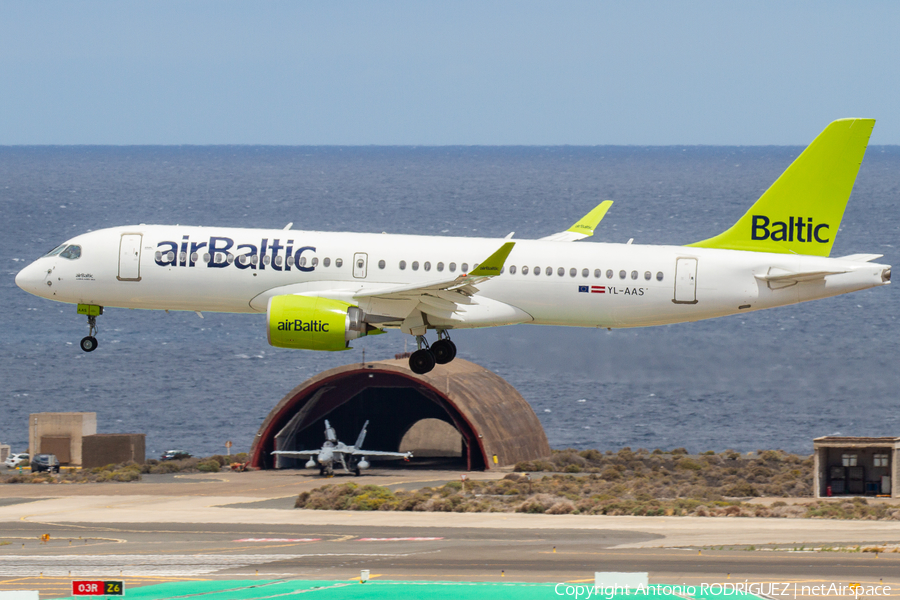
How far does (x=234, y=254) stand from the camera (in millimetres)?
48312

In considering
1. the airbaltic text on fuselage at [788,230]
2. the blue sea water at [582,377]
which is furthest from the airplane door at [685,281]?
the blue sea water at [582,377]

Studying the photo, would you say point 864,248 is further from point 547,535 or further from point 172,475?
point 547,535

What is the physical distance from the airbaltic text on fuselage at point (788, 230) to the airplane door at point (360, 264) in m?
15.0

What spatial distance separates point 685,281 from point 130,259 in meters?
21.0

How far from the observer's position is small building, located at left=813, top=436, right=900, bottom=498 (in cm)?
6644

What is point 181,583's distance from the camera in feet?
139

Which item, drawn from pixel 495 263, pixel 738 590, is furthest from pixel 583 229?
pixel 738 590

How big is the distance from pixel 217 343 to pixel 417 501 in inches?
3875

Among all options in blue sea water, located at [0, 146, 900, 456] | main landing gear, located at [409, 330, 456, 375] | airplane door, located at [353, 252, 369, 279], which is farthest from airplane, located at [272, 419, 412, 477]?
airplane door, located at [353, 252, 369, 279]

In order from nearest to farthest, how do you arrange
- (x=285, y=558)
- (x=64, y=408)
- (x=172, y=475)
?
(x=285, y=558) < (x=172, y=475) < (x=64, y=408)

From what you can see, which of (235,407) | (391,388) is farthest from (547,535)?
(235,407)

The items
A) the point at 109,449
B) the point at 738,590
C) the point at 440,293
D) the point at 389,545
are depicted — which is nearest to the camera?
the point at 738,590

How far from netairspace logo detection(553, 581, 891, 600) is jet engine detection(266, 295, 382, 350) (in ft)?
42.4

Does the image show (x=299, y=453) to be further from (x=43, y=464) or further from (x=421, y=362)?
(x=421, y=362)
